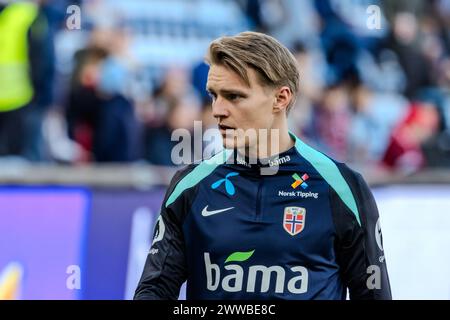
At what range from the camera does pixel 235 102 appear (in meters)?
4.00

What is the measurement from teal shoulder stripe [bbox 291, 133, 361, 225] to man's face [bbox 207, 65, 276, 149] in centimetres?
27

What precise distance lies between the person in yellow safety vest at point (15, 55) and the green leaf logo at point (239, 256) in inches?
237

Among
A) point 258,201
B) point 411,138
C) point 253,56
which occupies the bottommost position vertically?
point 258,201

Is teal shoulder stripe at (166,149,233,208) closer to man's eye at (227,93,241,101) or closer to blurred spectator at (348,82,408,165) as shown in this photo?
man's eye at (227,93,241,101)

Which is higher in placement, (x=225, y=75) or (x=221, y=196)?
(x=225, y=75)

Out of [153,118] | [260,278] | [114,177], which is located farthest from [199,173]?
[153,118]

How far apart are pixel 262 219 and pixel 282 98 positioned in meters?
0.49

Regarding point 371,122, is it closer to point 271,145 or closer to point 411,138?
point 411,138

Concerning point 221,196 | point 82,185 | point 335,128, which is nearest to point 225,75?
point 221,196

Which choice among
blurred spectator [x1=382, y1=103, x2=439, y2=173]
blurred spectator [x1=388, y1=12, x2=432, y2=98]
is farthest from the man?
blurred spectator [x1=388, y1=12, x2=432, y2=98]

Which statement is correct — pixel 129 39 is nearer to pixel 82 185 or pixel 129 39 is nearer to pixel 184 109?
pixel 184 109
